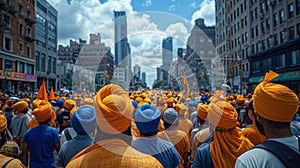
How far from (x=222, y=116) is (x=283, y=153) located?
1.06 m

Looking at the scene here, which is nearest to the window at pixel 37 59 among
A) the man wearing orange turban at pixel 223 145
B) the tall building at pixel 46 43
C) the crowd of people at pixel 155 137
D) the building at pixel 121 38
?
the tall building at pixel 46 43

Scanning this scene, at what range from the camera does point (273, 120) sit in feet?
5.54

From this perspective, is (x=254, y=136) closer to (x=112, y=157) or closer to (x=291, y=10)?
(x=112, y=157)

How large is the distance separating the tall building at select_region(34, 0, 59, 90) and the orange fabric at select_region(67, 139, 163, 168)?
144 feet

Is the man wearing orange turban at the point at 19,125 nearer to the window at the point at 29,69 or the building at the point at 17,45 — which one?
the building at the point at 17,45

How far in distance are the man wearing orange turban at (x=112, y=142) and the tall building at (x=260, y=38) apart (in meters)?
24.9

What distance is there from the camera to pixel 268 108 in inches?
67.1

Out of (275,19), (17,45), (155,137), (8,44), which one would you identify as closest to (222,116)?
(155,137)

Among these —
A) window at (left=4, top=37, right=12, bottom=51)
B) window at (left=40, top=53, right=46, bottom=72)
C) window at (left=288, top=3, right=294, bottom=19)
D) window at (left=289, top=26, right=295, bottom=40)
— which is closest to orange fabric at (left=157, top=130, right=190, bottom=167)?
window at (left=289, top=26, right=295, bottom=40)

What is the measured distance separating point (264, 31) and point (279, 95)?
3609cm

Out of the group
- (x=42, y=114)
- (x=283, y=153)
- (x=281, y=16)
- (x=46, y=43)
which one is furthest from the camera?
(x=46, y=43)

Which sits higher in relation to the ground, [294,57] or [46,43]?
[46,43]

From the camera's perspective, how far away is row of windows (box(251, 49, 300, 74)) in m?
25.3

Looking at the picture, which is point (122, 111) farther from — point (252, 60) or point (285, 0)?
point (252, 60)
